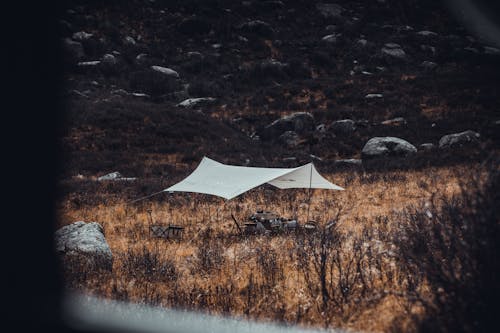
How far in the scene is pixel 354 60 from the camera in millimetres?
44875

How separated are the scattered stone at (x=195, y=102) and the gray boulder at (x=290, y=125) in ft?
30.0

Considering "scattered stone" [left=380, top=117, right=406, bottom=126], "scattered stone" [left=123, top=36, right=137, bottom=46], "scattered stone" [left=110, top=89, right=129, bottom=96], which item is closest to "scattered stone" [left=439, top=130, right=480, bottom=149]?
"scattered stone" [left=380, top=117, right=406, bottom=126]

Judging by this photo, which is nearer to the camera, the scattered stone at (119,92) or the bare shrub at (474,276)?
the bare shrub at (474,276)

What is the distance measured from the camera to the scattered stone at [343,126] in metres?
28.8

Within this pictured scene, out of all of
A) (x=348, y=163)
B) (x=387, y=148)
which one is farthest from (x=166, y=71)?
(x=387, y=148)

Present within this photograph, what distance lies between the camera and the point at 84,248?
7.78 m

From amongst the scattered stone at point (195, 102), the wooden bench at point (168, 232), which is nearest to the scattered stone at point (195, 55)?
the scattered stone at point (195, 102)

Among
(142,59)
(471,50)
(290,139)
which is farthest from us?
(142,59)

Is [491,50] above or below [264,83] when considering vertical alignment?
above

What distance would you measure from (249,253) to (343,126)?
73.1 feet

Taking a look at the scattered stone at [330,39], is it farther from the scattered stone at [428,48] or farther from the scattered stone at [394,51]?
the scattered stone at [428,48]

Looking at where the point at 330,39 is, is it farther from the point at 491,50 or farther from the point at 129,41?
the point at 129,41

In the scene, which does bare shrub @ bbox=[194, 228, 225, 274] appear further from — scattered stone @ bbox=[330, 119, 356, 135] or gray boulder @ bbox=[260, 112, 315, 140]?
gray boulder @ bbox=[260, 112, 315, 140]

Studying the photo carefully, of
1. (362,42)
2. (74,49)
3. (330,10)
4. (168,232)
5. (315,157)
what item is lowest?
(168,232)
